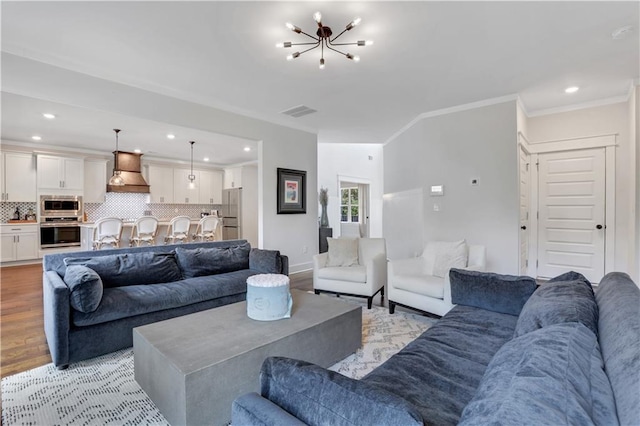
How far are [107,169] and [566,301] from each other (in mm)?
8809

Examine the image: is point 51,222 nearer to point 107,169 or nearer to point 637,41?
point 107,169

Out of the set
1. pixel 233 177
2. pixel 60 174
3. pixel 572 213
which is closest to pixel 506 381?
pixel 572 213

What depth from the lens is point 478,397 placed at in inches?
30.6

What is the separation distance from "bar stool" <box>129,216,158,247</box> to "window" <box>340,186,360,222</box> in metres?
5.35

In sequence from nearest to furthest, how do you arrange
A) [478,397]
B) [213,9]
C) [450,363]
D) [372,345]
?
[478,397]
[450,363]
[213,9]
[372,345]

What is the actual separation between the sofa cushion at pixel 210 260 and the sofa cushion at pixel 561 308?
289 centimetres

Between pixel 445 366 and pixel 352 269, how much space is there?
2.27 meters

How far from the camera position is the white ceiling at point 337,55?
2.36m

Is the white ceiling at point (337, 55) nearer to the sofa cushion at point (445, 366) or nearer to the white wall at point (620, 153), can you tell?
the white wall at point (620, 153)

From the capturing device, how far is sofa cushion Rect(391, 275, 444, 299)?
2.90m

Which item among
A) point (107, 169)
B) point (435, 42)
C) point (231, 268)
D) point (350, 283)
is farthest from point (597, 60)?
point (107, 169)

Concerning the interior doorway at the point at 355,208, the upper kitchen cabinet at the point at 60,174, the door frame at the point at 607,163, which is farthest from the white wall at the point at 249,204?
the door frame at the point at 607,163

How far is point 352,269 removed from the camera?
367 centimetres

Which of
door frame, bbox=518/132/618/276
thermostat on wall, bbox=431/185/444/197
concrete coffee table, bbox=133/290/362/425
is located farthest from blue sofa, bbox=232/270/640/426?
door frame, bbox=518/132/618/276
